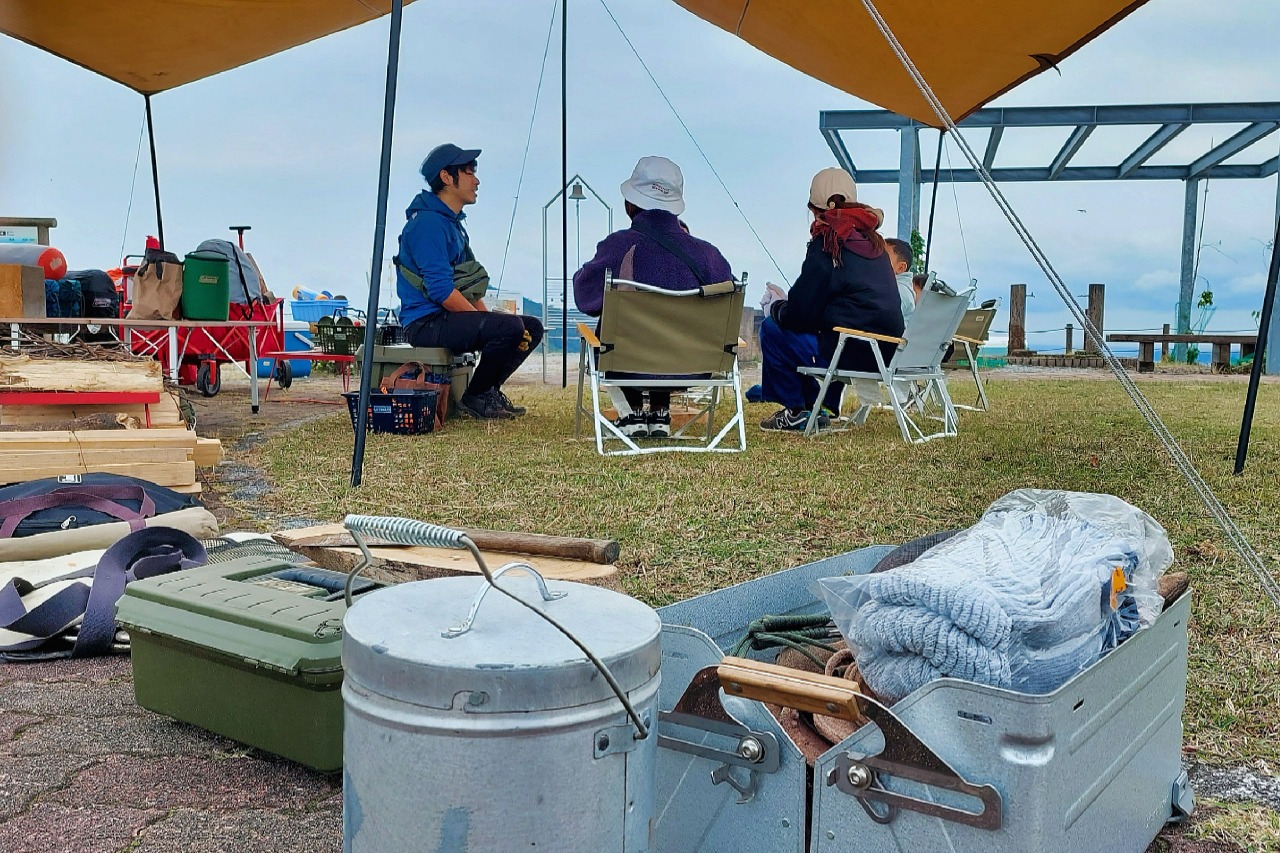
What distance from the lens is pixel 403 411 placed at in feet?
17.5

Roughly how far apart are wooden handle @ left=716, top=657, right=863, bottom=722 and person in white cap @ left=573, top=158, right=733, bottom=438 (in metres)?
3.90

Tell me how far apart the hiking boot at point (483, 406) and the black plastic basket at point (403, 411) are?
776 mm

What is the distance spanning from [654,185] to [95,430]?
2671 millimetres

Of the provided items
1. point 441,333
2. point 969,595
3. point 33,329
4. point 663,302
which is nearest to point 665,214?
point 663,302

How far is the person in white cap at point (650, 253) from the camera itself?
5012 mm

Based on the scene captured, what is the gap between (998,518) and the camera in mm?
1511

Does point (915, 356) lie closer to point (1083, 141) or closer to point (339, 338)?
point (339, 338)

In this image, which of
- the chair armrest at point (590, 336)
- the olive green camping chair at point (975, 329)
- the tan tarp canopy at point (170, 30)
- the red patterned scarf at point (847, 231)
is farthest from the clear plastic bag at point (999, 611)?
the olive green camping chair at point (975, 329)

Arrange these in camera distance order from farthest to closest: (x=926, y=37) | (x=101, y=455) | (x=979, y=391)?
(x=979, y=391), (x=926, y=37), (x=101, y=455)

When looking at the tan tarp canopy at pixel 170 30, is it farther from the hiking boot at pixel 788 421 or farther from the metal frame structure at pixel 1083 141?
the metal frame structure at pixel 1083 141

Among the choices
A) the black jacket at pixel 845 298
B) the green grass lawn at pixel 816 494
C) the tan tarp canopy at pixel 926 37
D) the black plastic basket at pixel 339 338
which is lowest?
the green grass lawn at pixel 816 494

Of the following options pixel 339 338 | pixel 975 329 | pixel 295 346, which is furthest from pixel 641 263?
pixel 295 346

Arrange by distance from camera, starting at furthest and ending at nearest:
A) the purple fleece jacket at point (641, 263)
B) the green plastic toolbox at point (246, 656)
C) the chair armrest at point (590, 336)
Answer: the purple fleece jacket at point (641, 263) < the chair armrest at point (590, 336) < the green plastic toolbox at point (246, 656)

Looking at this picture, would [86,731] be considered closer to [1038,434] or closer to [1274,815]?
[1274,815]
